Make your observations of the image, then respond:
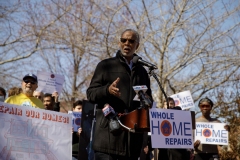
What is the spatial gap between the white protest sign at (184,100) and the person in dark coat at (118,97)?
647 centimetres

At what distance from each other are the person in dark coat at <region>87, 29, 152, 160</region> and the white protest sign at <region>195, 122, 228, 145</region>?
5.26m

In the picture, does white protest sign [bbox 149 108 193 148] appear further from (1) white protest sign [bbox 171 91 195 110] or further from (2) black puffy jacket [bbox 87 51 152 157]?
(1) white protest sign [bbox 171 91 195 110]

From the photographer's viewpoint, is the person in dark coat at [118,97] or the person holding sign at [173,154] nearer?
the person in dark coat at [118,97]

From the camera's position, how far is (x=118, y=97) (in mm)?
4914

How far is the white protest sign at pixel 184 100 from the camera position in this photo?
37.8ft

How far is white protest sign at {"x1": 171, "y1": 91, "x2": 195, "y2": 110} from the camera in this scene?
11508 mm

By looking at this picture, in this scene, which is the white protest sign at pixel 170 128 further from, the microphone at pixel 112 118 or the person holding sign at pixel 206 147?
the person holding sign at pixel 206 147

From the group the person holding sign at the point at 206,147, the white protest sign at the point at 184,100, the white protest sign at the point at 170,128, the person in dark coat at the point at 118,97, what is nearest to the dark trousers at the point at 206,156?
the person holding sign at the point at 206,147

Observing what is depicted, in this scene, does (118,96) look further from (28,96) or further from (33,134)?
(28,96)

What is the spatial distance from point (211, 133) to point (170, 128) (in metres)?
5.22

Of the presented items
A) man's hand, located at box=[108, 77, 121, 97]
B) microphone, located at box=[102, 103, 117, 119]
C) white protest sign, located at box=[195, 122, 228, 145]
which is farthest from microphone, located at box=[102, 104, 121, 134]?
white protest sign, located at box=[195, 122, 228, 145]

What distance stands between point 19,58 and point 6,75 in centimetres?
87

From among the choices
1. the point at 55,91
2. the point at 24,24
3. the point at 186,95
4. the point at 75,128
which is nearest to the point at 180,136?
the point at 75,128

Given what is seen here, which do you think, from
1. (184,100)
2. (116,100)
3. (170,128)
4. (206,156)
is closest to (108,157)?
(116,100)
